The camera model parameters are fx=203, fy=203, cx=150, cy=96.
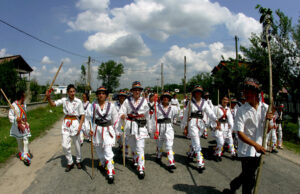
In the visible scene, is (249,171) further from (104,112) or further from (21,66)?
(21,66)

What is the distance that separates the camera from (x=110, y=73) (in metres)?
79.4

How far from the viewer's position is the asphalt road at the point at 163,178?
13.9 ft

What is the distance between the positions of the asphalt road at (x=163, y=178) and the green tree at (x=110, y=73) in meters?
72.5

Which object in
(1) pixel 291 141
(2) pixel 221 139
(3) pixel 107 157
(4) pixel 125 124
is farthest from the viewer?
(1) pixel 291 141

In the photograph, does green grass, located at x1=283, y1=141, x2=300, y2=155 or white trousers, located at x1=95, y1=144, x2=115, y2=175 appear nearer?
white trousers, located at x1=95, y1=144, x2=115, y2=175

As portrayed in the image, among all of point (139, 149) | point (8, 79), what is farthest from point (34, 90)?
point (139, 149)

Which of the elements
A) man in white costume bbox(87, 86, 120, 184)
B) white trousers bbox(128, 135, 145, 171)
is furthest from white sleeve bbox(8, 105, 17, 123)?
white trousers bbox(128, 135, 145, 171)

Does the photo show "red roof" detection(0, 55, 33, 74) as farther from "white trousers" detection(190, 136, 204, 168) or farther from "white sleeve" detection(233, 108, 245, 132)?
"white sleeve" detection(233, 108, 245, 132)

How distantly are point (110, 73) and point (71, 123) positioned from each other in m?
75.9

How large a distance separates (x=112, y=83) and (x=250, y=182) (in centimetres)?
7725

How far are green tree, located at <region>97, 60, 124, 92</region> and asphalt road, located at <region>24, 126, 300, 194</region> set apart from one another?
72.5 metres

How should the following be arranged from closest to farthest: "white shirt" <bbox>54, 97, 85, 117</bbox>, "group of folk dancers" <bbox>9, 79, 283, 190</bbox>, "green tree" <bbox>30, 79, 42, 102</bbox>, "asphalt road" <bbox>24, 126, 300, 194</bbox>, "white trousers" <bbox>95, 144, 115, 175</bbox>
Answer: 1. "asphalt road" <bbox>24, 126, 300, 194</bbox>
2. "white trousers" <bbox>95, 144, 115, 175</bbox>
3. "group of folk dancers" <bbox>9, 79, 283, 190</bbox>
4. "white shirt" <bbox>54, 97, 85, 117</bbox>
5. "green tree" <bbox>30, 79, 42, 102</bbox>

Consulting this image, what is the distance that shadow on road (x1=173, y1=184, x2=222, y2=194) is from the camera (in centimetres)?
410

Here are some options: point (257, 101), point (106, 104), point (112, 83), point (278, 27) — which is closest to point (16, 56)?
point (106, 104)
